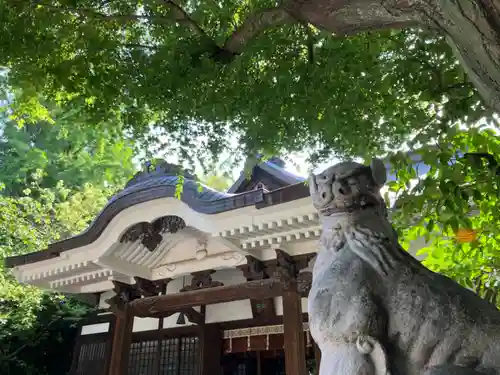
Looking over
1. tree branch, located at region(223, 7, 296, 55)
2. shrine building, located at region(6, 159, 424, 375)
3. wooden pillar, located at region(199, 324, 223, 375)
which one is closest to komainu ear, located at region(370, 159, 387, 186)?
tree branch, located at region(223, 7, 296, 55)

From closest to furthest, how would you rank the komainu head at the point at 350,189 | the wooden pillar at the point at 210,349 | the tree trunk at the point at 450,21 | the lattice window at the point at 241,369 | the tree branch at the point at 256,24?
the tree trunk at the point at 450,21, the komainu head at the point at 350,189, the tree branch at the point at 256,24, the wooden pillar at the point at 210,349, the lattice window at the point at 241,369

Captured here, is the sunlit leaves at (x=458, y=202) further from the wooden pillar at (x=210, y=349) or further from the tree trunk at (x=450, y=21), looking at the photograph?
the wooden pillar at (x=210, y=349)

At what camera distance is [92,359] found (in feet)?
32.1

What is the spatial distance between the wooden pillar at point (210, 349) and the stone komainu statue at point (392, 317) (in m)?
7.15

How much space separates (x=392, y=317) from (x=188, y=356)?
772 centimetres

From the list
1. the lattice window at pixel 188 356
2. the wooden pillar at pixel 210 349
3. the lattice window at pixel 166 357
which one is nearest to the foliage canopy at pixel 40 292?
the lattice window at pixel 166 357

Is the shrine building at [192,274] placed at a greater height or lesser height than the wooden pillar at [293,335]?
A: greater

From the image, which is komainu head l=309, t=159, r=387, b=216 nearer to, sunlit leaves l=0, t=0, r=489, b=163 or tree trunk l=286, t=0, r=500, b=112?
tree trunk l=286, t=0, r=500, b=112

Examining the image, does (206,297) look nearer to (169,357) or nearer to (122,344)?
(122,344)

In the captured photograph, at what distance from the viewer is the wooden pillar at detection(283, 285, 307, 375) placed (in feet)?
20.3

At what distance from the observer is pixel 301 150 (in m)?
4.27

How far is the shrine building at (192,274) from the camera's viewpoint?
21.4ft

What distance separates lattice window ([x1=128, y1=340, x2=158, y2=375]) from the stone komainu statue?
7983mm

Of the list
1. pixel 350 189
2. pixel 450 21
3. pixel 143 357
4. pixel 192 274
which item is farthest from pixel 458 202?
pixel 143 357
